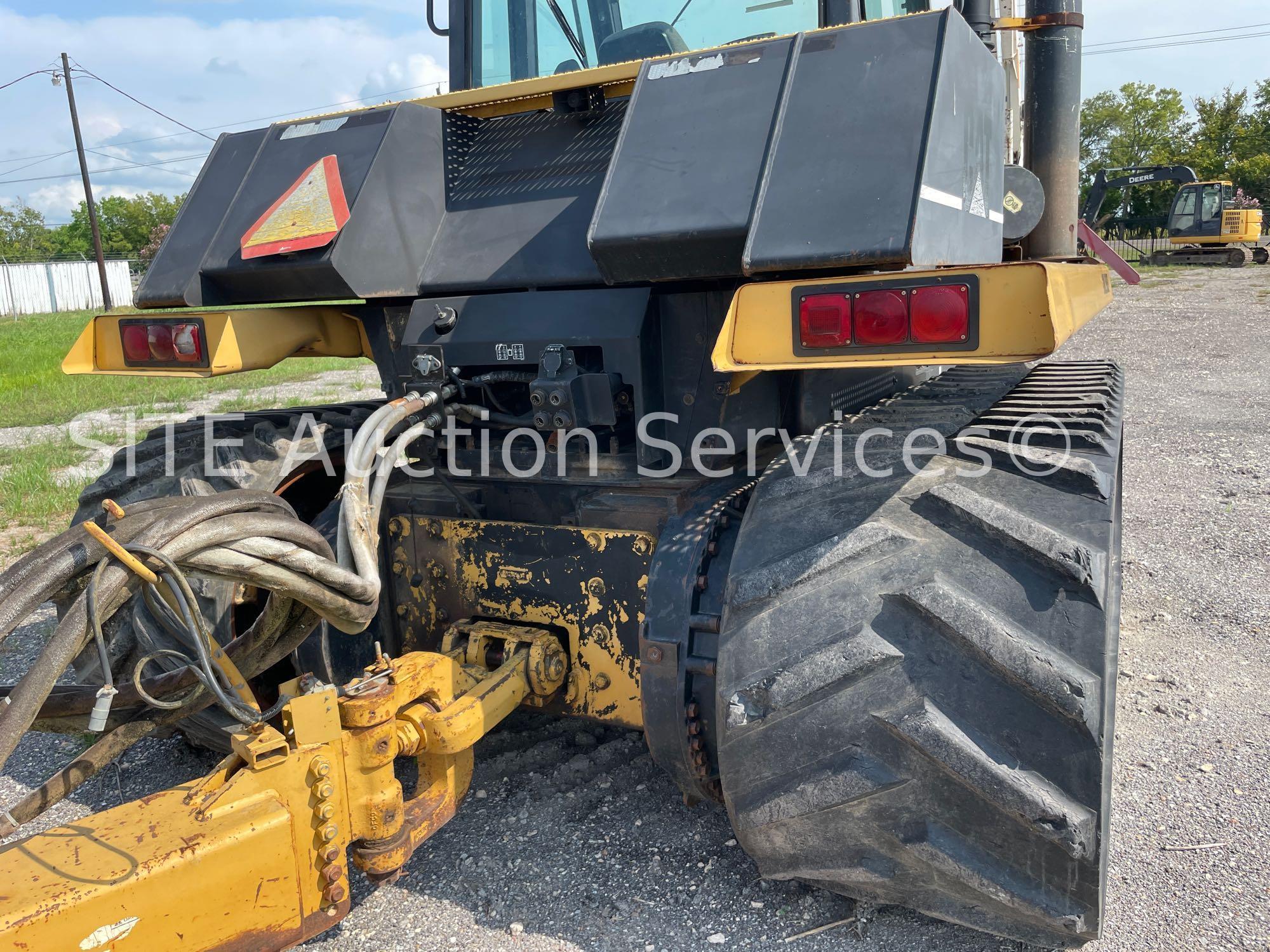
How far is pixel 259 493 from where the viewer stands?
1911 millimetres

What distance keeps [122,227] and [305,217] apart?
8156cm

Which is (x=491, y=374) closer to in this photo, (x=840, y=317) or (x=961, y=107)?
(x=840, y=317)

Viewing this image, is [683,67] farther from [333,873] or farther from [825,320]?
[333,873]

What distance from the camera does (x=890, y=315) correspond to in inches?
72.9

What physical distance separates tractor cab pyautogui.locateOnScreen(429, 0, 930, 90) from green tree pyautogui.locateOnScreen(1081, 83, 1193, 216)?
166 feet

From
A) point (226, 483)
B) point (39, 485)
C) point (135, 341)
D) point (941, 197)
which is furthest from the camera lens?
point (39, 485)

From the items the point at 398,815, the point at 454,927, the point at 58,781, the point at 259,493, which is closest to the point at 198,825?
the point at 58,781

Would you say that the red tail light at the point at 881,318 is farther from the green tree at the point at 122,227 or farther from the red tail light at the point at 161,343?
the green tree at the point at 122,227

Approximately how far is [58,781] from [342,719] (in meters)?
0.52

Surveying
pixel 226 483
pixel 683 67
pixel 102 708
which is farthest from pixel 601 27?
pixel 102 708

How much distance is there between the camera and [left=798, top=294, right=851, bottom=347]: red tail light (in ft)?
6.17

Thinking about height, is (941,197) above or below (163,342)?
above

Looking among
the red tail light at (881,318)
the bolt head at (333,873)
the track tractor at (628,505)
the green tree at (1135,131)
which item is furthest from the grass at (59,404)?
the green tree at (1135,131)

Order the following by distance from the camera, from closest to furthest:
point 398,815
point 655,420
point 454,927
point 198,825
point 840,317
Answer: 1. point 198,825
2. point 840,317
3. point 398,815
4. point 454,927
5. point 655,420
